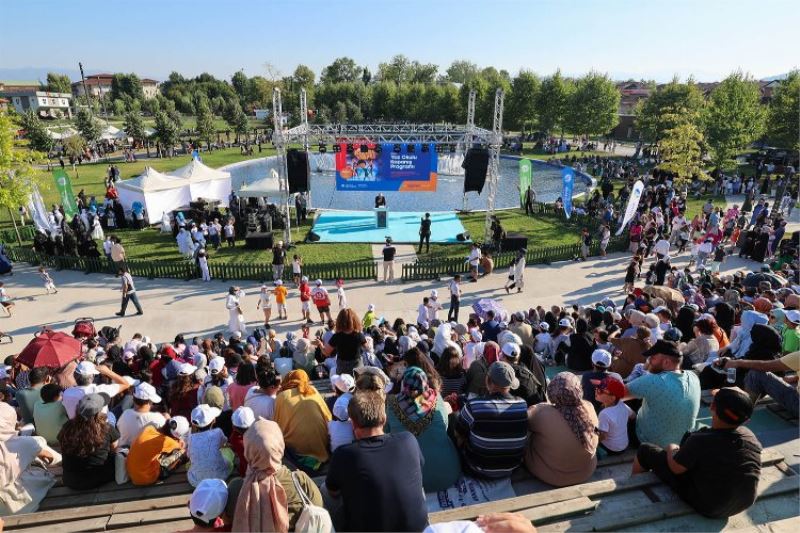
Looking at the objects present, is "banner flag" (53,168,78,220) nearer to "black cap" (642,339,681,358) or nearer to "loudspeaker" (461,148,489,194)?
"loudspeaker" (461,148,489,194)

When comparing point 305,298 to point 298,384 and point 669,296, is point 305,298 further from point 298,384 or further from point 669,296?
point 669,296

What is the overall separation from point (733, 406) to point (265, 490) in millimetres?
3436

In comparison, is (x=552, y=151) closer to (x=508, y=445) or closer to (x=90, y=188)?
(x=90, y=188)

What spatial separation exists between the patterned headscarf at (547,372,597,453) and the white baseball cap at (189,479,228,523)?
2824 millimetres

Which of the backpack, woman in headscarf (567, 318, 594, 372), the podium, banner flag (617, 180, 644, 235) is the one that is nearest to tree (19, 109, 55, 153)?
the podium

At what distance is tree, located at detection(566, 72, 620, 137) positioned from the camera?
1925 inches

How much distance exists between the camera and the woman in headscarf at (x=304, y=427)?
4.54 meters

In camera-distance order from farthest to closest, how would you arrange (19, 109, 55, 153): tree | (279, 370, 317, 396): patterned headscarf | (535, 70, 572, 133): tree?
(535, 70, 572, 133): tree < (19, 109, 55, 153): tree < (279, 370, 317, 396): patterned headscarf

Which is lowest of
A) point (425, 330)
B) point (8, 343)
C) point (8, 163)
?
point (8, 343)

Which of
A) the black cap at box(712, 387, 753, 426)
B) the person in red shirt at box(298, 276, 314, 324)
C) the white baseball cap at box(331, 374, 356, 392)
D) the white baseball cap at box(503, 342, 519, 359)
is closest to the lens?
the black cap at box(712, 387, 753, 426)

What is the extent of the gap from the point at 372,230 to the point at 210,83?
3662 inches

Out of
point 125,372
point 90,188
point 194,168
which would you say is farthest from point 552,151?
point 125,372

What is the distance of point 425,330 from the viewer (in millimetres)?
10609

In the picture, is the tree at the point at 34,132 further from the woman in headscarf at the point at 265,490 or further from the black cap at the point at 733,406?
the black cap at the point at 733,406
